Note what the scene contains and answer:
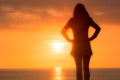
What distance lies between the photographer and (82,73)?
17.2 metres

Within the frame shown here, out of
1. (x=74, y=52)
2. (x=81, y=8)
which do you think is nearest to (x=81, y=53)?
(x=74, y=52)

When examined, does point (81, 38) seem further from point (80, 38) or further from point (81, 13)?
point (81, 13)

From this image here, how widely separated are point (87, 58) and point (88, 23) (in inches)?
40.8

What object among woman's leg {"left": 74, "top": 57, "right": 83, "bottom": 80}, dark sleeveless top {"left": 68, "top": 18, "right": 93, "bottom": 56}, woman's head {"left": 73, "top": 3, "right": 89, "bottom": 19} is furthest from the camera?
woman's leg {"left": 74, "top": 57, "right": 83, "bottom": 80}

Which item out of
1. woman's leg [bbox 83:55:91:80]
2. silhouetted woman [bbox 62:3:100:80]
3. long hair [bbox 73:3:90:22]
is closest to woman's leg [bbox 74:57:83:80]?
silhouetted woman [bbox 62:3:100:80]

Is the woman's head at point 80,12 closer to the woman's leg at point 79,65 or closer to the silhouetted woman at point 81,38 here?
the silhouetted woman at point 81,38

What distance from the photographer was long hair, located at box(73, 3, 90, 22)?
16797mm

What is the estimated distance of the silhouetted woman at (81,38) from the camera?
16.9 metres

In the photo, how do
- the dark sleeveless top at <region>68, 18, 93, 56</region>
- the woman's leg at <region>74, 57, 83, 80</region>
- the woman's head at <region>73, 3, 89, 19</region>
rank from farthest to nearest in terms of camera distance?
the woman's leg at <region>74, 57, 83, 80</region>, the dark sleeveless top at <region>68, 18, 93, 56</region>, the woman's head at <region>73, 3, 89, 19</region>

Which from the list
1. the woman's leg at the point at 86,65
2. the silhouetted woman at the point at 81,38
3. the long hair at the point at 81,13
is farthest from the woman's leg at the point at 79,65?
the long hair at the point at 81,13

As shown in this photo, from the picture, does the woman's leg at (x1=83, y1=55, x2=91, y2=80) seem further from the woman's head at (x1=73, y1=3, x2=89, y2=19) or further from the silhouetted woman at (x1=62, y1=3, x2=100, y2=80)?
the woman's head at (x1=73, y1=3, x2=89, y2=19)

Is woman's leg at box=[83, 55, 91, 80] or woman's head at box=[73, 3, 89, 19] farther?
woman's leg at box=[83, 55, 91, 80]

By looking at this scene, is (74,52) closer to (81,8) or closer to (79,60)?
(79,60)

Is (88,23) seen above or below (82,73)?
above
